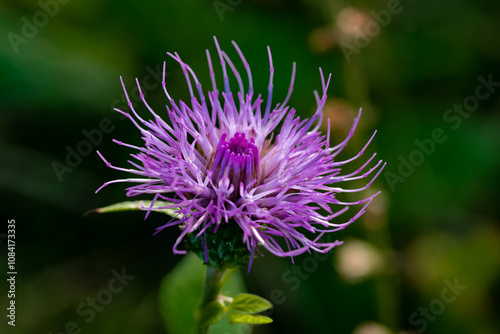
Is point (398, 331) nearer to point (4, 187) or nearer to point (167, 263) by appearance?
point (167, 263)

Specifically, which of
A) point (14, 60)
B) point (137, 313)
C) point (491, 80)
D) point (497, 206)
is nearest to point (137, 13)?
point (14, 60)
